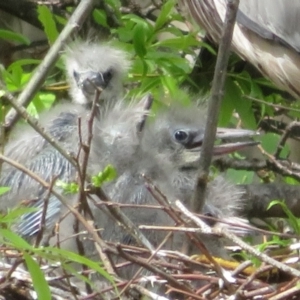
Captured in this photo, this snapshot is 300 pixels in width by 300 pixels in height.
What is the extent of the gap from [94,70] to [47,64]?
4.4 inches

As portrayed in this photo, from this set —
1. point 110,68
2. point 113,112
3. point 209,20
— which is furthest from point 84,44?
point 209,20

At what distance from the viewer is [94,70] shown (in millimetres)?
1448

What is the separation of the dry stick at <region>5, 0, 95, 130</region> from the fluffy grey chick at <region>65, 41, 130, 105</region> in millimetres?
57

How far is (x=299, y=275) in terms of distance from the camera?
982 mm

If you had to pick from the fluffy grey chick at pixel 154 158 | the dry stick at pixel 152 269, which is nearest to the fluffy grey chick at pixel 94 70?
the fluffy grey chick at pixel 154 158

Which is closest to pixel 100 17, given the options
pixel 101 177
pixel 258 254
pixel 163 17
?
pixel 163 17

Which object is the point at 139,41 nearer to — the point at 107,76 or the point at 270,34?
the point at 107,76

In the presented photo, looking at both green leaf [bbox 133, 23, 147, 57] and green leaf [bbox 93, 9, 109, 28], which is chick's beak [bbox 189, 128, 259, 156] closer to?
green leaf [bbox 133, 23, 147, 57]

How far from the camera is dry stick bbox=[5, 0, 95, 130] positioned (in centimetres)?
127

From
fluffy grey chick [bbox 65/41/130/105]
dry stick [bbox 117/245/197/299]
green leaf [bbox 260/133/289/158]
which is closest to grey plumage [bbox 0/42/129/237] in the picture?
fluffy grey chick [bbox 65/41/130/105]

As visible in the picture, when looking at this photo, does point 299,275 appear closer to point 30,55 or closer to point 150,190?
point 150,190

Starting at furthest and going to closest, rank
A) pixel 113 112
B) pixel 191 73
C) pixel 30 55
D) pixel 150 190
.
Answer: pixel 30 55 < pixel 191 73 < pixel 113 112 < pixel 150 190

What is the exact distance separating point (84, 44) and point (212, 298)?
0.64 metres

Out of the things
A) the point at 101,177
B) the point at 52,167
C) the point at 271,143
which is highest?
the point at 101,177
